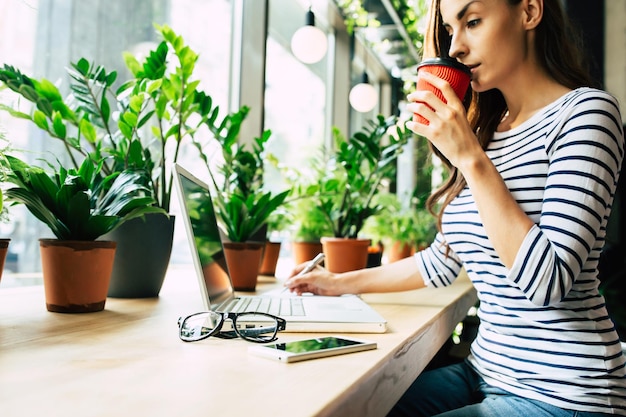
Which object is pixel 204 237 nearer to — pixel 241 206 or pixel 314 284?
pixel 314 284

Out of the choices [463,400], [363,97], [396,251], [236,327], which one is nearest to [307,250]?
[396,251]

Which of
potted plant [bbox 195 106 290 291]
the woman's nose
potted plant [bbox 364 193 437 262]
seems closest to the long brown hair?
the woman's nose

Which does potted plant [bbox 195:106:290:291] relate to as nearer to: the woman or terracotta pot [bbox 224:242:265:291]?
terracotta pot [bbox 224:242:265:291]

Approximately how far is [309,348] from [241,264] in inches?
32.9

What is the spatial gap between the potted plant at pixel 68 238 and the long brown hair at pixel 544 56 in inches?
31.7

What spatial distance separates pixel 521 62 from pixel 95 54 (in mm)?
1278

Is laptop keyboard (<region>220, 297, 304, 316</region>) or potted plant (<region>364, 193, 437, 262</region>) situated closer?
laptop keyboard (<region>220, 297, 304, 316</region>)

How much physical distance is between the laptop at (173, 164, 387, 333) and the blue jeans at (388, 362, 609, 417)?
0.70 feet

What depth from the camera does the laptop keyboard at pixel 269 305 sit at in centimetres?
108

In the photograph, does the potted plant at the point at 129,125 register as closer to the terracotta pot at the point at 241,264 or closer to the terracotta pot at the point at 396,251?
the terracotta pot at the point at 241,264

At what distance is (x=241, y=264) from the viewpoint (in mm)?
1599

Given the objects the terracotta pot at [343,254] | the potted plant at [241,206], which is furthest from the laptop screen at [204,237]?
the terracotta pot at [343,254]

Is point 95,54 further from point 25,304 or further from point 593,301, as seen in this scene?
point 593,301

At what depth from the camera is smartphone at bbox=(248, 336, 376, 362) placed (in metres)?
0.75
